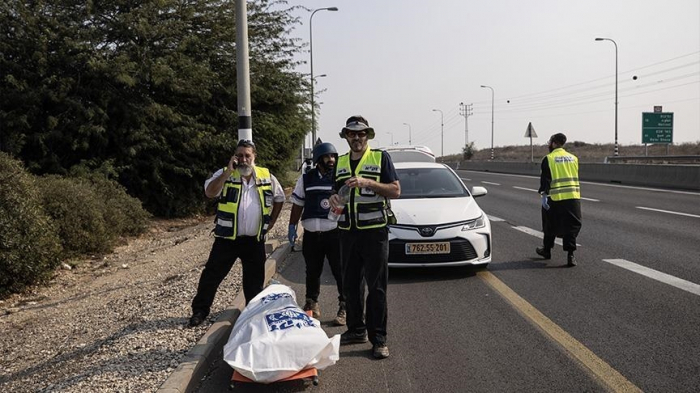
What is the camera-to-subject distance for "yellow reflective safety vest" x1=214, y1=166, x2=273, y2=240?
18.2 feet

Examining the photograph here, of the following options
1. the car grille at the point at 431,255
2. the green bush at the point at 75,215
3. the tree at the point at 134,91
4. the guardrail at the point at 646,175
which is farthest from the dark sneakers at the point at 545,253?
the guardrail at the point at 646,175

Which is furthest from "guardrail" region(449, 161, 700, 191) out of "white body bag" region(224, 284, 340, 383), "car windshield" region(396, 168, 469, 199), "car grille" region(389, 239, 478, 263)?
"white body bag" region(224, 284, 340, 383)

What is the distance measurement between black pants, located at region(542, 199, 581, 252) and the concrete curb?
181 inches

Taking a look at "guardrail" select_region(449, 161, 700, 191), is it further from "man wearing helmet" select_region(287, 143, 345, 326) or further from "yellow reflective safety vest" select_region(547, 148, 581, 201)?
"man wearing helmet" select_region(287, 143, 345, 326)

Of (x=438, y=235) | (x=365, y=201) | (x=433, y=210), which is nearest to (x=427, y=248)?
(x=438, y=235)

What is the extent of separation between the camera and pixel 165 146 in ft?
53.5

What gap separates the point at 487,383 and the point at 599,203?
1453cm

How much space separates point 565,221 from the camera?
27.8 ft

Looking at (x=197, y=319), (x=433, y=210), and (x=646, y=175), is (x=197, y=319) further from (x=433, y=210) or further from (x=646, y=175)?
(x=646, y=175)

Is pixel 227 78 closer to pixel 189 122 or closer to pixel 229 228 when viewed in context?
pixel 189 122

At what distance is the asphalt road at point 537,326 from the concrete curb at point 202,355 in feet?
0.38

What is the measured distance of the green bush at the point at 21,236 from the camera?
8844 mm

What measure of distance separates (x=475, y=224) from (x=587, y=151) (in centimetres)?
8506

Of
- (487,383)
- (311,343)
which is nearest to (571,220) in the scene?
(487,383)
